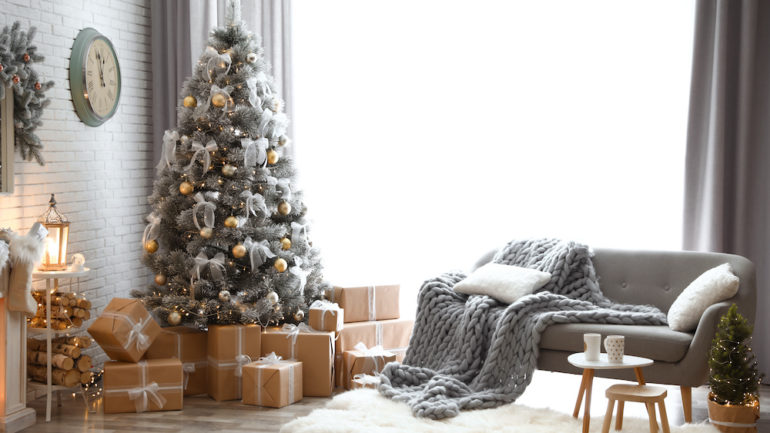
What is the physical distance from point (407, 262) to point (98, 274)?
1.95 meters

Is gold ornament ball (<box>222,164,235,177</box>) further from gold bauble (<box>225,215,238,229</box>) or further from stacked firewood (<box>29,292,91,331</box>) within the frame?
stacked firewood (<box>29,292,91,331</box>)

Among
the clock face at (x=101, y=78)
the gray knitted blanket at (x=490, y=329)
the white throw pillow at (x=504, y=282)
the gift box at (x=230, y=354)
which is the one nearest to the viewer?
the gray knitted blanket at (x=490, y=329)

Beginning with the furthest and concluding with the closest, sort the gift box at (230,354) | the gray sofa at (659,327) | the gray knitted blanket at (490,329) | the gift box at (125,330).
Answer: the gift box at (230,354) < the gift box at (125,330) < the gray knitted blanket at (490,329) < the gray sofa at (659,327)

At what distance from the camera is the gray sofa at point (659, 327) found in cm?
389

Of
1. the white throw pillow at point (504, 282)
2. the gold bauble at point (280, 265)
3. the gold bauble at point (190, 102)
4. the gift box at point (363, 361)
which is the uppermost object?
the gold bauble at point (190, 102)

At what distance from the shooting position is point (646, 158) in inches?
204

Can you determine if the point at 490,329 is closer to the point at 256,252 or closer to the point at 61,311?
the point at 256,252

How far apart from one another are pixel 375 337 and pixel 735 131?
2419mm

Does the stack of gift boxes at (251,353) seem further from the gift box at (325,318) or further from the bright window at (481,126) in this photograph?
the bright window at (481,126)

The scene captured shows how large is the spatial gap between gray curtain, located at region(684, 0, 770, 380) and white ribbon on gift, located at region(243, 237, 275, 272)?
2516 mm

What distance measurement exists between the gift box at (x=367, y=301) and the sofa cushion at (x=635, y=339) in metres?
1.16

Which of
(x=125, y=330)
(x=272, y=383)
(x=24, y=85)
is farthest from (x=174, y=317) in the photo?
(x=24, y=85)

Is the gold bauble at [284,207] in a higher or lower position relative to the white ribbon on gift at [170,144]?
lower

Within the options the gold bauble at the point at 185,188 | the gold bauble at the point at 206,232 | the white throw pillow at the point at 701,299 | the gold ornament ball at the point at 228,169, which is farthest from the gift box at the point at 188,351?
the white throw pillow at the point at 701,299
